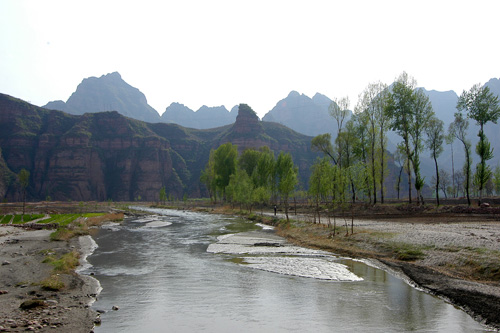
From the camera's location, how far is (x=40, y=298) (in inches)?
592

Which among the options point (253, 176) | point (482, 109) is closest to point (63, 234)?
point (253, 176)

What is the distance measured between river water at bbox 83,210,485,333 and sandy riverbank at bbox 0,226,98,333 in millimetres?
795

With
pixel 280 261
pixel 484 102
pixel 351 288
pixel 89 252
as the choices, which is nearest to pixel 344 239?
pixel 280 261

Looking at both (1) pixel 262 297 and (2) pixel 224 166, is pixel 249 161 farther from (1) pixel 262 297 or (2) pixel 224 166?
(1) pixel 262 297

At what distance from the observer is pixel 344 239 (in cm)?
3195

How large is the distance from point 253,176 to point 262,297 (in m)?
77.0

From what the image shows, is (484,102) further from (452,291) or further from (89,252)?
(89,252)

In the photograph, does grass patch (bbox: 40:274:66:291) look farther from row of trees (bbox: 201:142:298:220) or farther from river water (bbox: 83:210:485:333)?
row of trees (bbox: 201:142:298:220)

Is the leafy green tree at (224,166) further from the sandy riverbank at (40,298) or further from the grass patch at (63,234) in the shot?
the sandy riverbank at (40,298)

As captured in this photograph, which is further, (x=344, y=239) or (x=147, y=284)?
(x=344, y=239)

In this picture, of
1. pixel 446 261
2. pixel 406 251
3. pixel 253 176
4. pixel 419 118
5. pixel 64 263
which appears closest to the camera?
pixel 446 261

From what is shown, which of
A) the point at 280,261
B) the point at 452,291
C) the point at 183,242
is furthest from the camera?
the point at 183,242

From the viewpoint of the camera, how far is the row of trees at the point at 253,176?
212 ft

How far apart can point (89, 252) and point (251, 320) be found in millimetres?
22850
